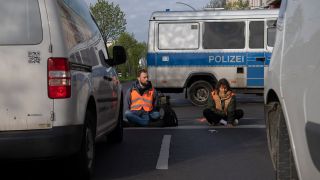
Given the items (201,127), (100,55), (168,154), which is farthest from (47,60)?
(201,127)

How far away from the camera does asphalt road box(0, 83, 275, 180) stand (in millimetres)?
5996

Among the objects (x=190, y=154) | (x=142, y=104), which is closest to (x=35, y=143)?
(x=190, y=154)

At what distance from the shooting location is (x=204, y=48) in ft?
53.2

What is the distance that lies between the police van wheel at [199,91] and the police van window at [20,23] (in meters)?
11.6

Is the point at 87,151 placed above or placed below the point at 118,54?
below

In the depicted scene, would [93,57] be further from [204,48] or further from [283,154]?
[204,48]

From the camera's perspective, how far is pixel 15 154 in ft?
15.2

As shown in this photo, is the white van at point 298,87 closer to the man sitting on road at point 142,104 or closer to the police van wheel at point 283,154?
the police van wheel at point 283,154

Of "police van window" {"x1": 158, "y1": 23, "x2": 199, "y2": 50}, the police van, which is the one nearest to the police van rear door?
the police van

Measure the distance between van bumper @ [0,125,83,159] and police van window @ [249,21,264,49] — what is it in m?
11.9

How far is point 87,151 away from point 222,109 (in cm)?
594

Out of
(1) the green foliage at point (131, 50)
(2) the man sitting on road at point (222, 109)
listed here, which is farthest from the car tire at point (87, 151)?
(1) the green foliage at point (131, 50)

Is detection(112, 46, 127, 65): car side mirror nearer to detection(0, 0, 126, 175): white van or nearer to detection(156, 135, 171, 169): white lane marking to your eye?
detection(156, 135, 171, 169): white lane marking

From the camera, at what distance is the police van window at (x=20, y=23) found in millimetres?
4676
